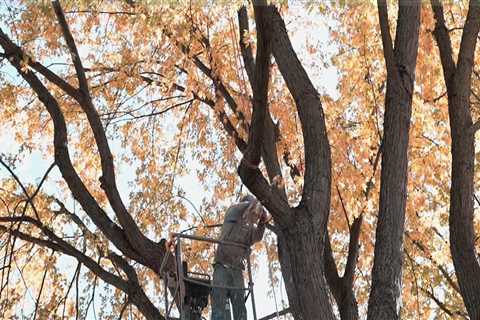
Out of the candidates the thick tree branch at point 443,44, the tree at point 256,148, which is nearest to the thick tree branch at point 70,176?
the tree at point 256,148

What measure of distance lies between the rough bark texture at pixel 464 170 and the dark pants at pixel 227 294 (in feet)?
5.35

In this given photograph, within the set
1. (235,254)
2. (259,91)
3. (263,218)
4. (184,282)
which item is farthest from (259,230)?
(259,91)

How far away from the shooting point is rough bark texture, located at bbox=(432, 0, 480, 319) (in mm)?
5633

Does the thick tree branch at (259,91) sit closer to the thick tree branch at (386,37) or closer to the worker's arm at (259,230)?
the thick tree branch at (386,37)

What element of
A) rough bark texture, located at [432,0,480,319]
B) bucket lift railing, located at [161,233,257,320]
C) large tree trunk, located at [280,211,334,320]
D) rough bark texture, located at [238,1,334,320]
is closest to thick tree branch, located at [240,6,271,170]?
rough bark texture, located at [238,1,334,320]

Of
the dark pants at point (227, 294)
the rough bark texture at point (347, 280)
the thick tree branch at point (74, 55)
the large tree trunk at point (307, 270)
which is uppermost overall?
the thick tree branch at point (74, 55)

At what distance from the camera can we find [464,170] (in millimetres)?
5734

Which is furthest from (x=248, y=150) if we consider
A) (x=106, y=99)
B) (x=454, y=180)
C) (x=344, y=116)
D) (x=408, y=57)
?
(x=106, y=99)

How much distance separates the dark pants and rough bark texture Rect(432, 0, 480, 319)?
163cm

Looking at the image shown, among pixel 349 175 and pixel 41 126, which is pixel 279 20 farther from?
pixel 41 126

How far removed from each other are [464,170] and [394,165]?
902 millimetres

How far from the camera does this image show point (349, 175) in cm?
Answer: 662

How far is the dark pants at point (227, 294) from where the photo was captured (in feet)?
18.8

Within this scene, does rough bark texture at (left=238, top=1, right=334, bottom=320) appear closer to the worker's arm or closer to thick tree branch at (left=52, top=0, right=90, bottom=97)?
the worker's arm
